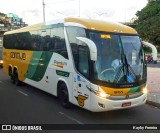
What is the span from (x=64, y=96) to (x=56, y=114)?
99 cm

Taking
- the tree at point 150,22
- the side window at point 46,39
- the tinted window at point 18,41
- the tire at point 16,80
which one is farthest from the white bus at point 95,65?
the tree at point 150,22

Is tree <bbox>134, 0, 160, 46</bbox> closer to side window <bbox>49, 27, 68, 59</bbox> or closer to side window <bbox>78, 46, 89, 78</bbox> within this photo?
side window <bbox>49, 27, 68, 59</bbox>

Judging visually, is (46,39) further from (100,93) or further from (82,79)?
(100,93)

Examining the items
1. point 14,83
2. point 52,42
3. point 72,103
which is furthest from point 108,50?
point 14,83

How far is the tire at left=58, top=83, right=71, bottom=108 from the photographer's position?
10621mm

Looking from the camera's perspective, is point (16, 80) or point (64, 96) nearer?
point (64, 96)

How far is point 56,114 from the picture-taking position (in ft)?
32.7

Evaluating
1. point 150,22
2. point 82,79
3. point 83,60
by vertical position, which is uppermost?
point 150,22

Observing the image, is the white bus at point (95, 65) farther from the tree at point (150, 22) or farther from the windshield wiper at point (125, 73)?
the tree at point (150, 22)

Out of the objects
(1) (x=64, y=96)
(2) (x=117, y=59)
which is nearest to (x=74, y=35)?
(2) (x=117, y=59)

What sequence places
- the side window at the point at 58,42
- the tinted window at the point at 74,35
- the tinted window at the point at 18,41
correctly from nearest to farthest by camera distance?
the tinted window at the point at 74,35
the side window at the point at 58,42
the tinted window at the point at 18,41

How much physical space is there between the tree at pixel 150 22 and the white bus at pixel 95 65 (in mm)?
55045

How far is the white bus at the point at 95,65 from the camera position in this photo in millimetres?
8953

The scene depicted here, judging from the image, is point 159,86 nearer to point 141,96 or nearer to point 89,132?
point 141,96
